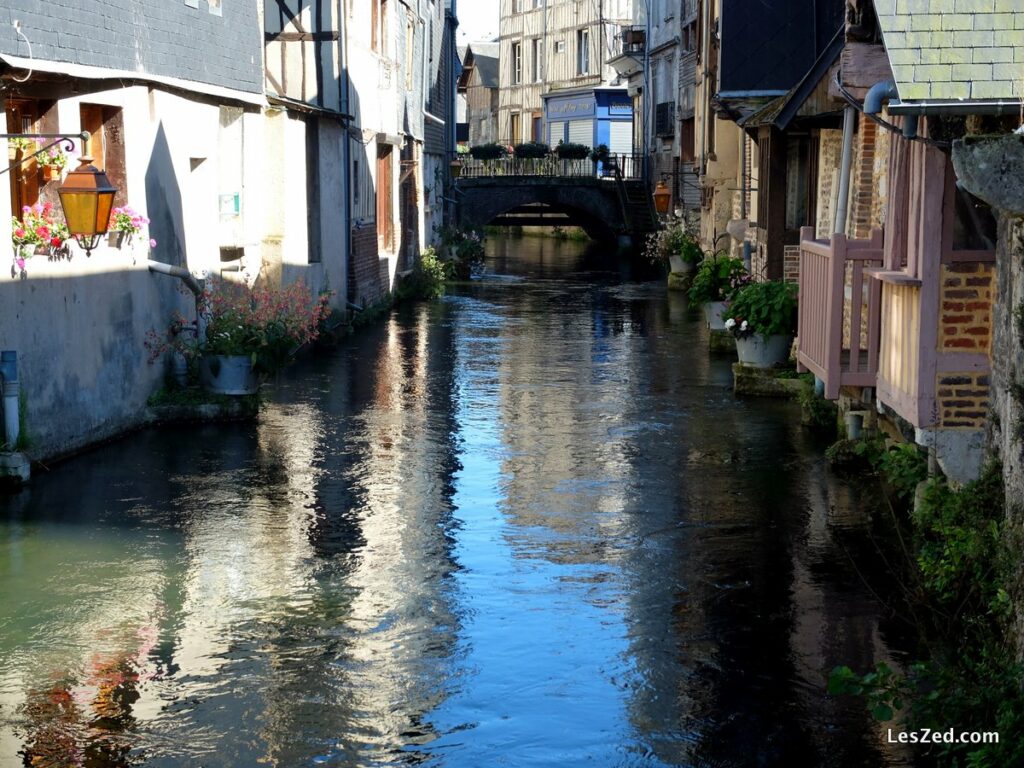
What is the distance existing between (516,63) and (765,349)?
4994 cm

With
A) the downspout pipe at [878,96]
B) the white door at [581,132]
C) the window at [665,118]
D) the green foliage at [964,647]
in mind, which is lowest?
the green foliage at [964,647]

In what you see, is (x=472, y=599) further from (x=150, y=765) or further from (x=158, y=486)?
(x=158, y=486)

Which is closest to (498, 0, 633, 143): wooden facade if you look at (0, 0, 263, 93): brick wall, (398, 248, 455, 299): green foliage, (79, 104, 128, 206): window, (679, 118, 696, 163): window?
(679, 118, 696, 163): window

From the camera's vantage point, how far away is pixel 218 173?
1694cm

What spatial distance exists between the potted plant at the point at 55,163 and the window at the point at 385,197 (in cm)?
1342

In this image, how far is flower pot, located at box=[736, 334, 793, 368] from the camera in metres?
15.5

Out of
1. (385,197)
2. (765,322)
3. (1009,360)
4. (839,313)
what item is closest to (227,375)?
(765,322)

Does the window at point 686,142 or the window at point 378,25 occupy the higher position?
the window at point 378,25

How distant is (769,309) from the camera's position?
49.9 feet

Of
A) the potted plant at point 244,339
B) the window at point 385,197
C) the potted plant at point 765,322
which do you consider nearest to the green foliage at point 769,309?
the potted plant at point 765,322

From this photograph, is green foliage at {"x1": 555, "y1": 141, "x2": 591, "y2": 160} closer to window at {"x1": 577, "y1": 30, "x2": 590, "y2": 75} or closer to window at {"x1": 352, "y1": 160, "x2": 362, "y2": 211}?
window at {"x1": 577, "y1": 30, "x2": 590, "y2": 75}

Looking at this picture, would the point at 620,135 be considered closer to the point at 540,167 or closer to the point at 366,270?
Result: the point at 540,167

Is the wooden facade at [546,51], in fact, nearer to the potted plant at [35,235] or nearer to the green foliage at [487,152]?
the green foliage at [487,152]

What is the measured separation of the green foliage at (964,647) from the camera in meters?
5.55
